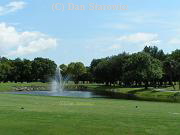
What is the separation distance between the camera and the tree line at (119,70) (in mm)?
108169

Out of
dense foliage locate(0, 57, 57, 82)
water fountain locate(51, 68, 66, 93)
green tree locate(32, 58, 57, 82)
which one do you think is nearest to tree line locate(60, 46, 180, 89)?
green tree locate(32, 58, 57, 82)

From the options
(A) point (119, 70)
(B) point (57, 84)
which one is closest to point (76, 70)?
(B) point (57, 84)

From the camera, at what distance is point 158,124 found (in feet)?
46.6

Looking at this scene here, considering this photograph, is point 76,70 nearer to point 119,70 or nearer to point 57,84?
point 57,84

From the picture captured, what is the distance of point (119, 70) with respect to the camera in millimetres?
148125

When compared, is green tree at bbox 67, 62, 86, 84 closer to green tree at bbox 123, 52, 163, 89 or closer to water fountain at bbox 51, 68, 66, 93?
water fountain at bbox 51, 68, 66, 93

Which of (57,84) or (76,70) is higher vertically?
(76,70)

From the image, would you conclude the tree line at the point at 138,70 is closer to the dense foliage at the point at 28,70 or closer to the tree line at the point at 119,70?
the tree line at the point at 119,70

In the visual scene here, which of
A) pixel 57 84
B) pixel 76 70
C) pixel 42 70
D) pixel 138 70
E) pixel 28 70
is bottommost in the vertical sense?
pixel 57 84

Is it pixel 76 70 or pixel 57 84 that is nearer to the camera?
pixel 57 84

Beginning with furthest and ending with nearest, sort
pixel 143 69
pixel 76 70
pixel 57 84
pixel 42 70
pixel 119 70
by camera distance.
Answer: pixel 76 70
pixel 42 70
pixel 119 70
pixel 57 84
pixel 143 69

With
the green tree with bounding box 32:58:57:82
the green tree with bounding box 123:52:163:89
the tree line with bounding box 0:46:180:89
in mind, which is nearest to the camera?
the green tree with bounding box 123:52:163:89

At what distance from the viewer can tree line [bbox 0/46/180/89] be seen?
355 feet

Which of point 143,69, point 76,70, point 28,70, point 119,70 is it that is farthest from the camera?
point 76,70
